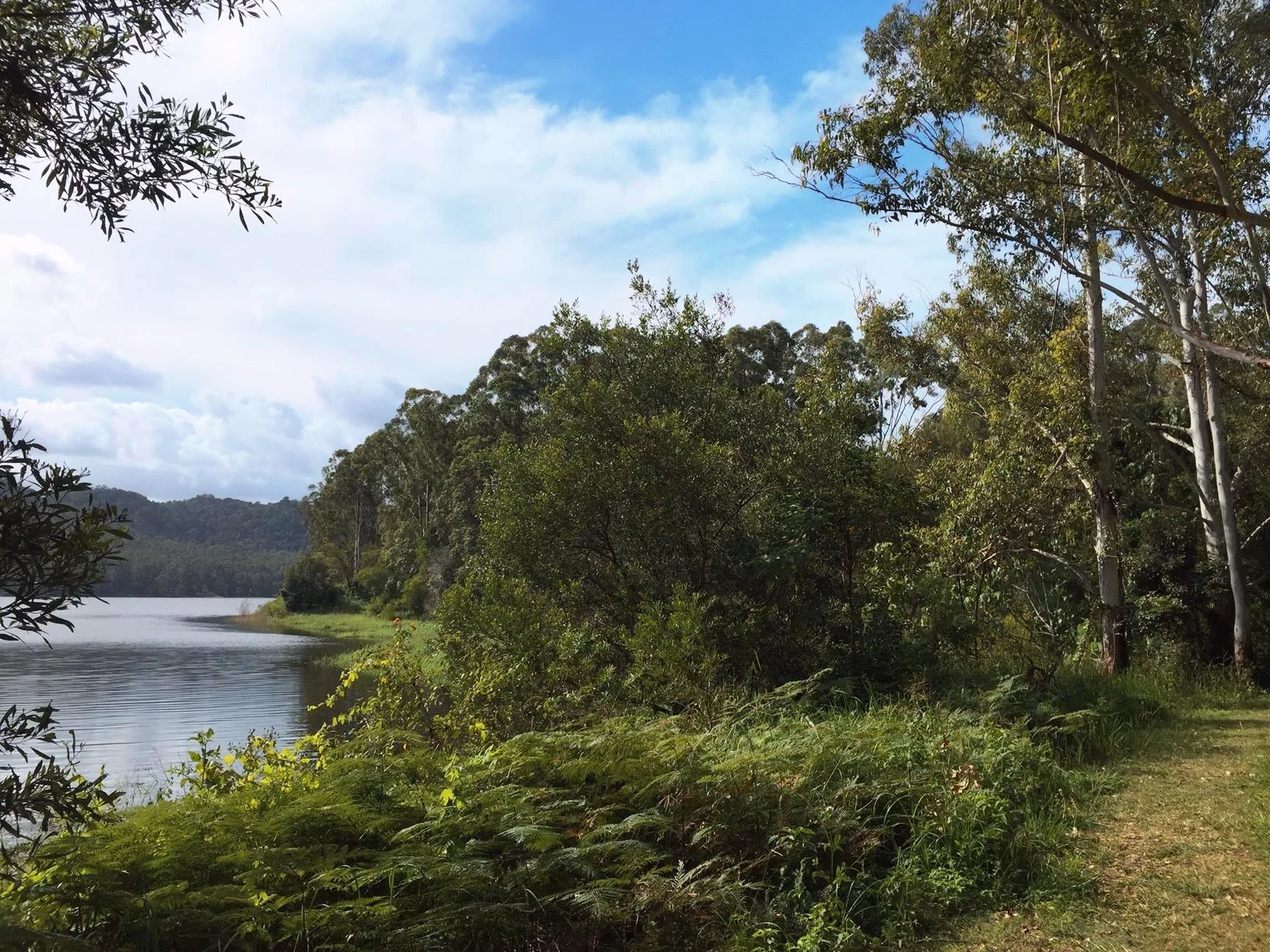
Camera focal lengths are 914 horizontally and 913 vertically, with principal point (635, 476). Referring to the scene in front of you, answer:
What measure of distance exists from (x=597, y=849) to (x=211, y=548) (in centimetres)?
13024

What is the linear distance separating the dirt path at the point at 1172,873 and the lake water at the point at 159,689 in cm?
519

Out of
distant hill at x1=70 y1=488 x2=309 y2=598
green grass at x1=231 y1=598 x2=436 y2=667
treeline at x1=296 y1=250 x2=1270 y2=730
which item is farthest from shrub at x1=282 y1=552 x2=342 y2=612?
treeline at x1=296 y1=250 x2=1270 y2=730

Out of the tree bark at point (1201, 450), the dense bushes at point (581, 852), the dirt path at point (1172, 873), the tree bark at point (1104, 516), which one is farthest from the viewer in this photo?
the tree bark at point (1201, 450)

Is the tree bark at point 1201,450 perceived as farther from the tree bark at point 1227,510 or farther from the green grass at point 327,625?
the green grass at point 327,625

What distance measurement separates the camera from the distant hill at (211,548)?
108 metres

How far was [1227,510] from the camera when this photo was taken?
12008 mm

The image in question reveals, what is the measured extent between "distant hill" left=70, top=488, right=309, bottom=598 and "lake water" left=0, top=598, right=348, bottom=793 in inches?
2236

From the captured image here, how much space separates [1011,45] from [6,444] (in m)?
7.02

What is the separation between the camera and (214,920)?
11.7ft

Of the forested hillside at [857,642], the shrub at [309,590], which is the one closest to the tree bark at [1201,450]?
the forested hillside at [857,642]

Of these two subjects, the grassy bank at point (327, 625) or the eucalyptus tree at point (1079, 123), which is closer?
the eucalyptus tree at point (1079, 123)

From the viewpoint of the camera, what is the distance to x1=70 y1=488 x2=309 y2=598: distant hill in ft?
353

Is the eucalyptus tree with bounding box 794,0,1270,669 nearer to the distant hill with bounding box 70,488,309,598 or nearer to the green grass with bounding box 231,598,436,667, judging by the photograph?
the green grass with bounding box 231,598,436,667

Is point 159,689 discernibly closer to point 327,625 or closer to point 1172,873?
point 1172,873
